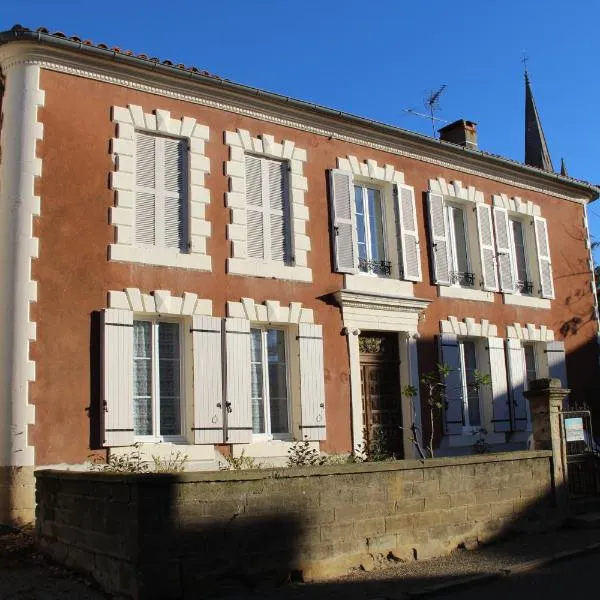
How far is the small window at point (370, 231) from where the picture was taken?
1208 centimetres

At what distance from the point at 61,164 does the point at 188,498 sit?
16.9ft

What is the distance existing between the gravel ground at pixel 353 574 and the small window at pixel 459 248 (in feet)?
18.9

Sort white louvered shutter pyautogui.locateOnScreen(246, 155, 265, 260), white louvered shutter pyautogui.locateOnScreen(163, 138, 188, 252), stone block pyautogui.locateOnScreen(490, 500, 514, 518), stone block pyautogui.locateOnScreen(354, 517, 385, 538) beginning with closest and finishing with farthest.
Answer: stone block pyautogui.locateOnScreen(354, 517, 385, 538), stone block pyautogui.locateOnScreen(490, 500, 514, 518), white louvered shutter pyautogui.locateOnScreen(163, 138, 188, 252), white louvered shutter pyautogui.locateOnScreen(246, 155, 265, 260)

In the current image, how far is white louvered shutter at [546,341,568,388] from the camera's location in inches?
553

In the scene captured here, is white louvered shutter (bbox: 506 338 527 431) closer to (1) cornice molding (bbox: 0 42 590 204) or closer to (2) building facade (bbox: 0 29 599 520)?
(2) building facade (bbox: 0 29 599 520)

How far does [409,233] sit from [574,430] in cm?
415

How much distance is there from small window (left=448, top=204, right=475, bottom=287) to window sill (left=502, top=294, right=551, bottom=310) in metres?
Result: 0.82

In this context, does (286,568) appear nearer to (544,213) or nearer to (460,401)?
(460,401)

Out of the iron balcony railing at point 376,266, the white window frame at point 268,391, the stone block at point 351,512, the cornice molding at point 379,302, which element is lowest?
the stone block at point 351,512

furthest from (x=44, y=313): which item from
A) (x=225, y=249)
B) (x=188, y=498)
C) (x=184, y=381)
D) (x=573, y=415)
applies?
(x=573, y=415)

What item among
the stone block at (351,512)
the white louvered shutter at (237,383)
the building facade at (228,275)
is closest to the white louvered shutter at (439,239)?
the building facade at (228,275)

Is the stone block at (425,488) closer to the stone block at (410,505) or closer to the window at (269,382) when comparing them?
the stone block at (410,505)

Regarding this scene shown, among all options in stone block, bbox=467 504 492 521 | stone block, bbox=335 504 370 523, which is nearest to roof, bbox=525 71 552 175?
stone block, bbox=467 504 492 521

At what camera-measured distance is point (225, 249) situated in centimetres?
1045
